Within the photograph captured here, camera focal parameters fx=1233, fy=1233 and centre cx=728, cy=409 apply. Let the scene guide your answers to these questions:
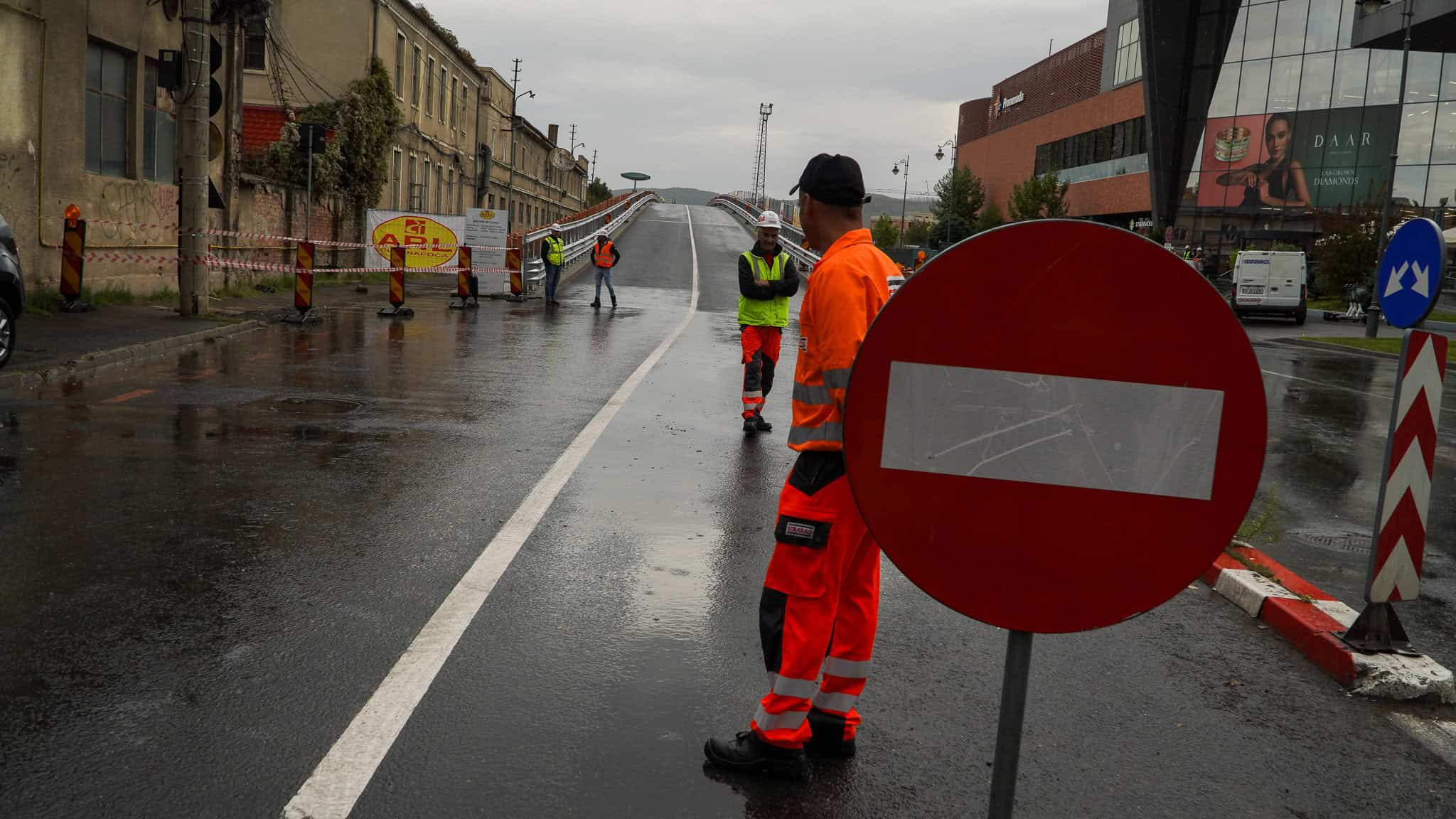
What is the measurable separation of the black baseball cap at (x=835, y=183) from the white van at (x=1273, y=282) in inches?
1384

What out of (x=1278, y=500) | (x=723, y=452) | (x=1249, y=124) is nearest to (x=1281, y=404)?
(x=1278, y=500)

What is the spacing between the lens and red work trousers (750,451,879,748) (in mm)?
3512

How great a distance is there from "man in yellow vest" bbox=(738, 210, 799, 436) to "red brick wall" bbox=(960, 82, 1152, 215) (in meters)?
59.0

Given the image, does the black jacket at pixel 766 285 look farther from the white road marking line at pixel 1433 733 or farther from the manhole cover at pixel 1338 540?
the white road marking line at pixel 1433 733

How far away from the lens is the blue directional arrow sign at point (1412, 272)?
4.93 m

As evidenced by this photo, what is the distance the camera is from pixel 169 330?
15344 mm

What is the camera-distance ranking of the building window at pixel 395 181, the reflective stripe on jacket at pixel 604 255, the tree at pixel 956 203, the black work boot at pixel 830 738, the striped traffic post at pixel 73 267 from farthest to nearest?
the tree at pixel 956 203, the building window at pixel 395 181, the reflective stripe on jacket at pixel 604 255, the striped traffic post at pixel 73 267, the black work boot at pixel 830 738

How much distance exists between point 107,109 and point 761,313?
1468cm

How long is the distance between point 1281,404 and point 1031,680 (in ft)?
38.7

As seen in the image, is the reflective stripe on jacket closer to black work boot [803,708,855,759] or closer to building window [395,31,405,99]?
building window [395,31,405,99]

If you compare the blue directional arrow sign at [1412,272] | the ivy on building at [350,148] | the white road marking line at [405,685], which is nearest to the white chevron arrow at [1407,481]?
the blue directional arrow sign at [1412,272]

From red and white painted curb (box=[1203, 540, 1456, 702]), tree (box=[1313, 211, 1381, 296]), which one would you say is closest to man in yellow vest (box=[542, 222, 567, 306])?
red and white painted curb (box=[1203, 540, 1456, 702])

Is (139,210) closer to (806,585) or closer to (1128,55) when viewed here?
(806,585)

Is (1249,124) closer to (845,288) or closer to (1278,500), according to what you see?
(1278,500)
